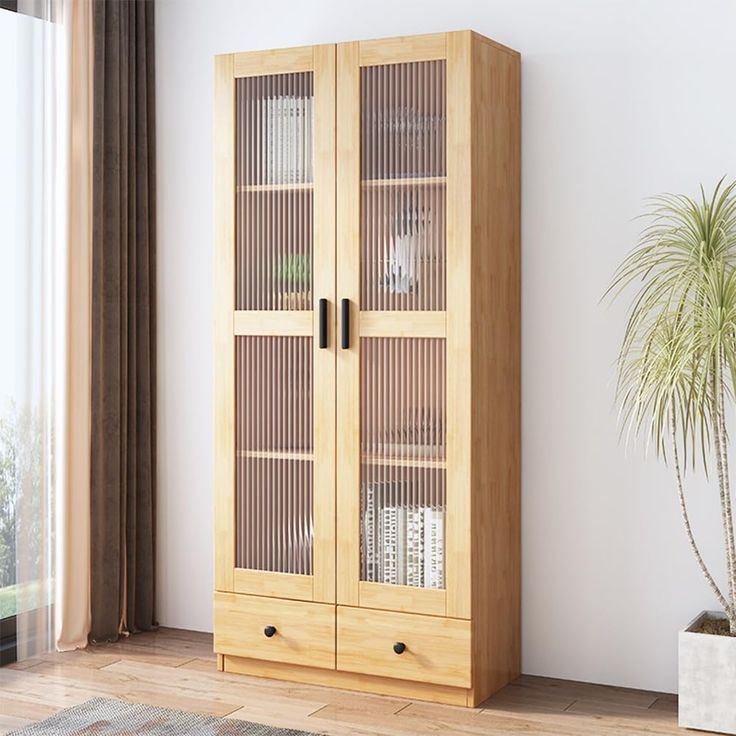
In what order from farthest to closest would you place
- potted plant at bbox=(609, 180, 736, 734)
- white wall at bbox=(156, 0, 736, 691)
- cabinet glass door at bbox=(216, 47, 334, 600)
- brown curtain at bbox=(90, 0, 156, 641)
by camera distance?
brown curtain at bbox=(90, 0, 156, 641)
cabinet glass door at bbox=(216, 47, 334, 600)
white wall at bbox=(156, 0, 736, 691)
potted plant at bbox=(609, 180, 736, 734)

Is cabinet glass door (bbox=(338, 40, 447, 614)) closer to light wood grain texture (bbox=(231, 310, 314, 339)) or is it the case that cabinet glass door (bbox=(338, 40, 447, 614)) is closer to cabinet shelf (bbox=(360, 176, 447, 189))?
cabinet shelf (bbox=(360, 176, 447, 189))

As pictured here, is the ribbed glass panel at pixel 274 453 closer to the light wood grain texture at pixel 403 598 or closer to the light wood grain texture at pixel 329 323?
the light wood grain texture at pixel 329 323

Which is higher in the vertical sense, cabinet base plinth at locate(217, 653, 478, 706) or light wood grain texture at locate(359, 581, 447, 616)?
light wood grain texture at locate(359, 581, 447, 616)

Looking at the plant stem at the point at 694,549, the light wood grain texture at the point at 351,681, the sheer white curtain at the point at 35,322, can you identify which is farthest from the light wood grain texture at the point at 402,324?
the sheer white curtain at the point at 35,322

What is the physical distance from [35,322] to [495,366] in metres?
1.71

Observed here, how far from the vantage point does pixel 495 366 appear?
12.1ft

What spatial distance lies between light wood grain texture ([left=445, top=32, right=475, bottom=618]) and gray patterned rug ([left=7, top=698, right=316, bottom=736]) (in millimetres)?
706

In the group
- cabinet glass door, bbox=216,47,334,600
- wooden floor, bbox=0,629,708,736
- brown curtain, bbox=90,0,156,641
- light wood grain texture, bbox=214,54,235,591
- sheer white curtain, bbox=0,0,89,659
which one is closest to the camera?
wooden floor, bbox=0,629,708,736

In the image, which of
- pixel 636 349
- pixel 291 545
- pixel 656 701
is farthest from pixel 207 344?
pixel 656 701

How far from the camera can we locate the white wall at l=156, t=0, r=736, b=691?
11.9ft

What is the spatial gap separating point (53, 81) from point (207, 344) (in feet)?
3.77

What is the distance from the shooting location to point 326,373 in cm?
373

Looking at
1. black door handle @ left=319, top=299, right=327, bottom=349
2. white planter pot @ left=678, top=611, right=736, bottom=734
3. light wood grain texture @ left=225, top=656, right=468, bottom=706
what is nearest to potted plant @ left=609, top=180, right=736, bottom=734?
white planter pot @ left=678, top=611, right=736, bottom=734

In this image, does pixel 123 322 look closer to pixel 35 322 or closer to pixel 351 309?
pixel 35 322
